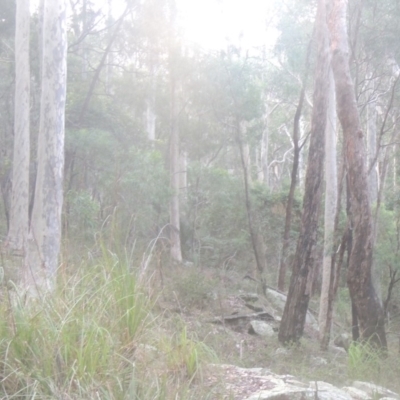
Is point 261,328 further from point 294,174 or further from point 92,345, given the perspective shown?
point 92,345

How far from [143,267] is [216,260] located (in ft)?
57.4

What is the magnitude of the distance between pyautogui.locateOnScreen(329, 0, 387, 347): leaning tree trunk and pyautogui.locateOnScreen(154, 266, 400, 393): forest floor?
0.59 meters

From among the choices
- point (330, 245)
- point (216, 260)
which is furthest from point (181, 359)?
point (216, 260)

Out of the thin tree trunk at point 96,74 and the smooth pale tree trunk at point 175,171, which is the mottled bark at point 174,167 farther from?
the thin tree trunk at point 96,74

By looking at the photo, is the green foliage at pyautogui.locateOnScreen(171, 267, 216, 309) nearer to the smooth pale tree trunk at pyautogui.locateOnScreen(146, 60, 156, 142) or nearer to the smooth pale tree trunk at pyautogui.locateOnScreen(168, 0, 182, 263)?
the smooth pale tree trunk at pyautogui.locateOnScreen(168, 0, 182, 263)

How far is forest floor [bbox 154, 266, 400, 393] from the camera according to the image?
22.8 feet

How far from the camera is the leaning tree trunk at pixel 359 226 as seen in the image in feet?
33.9

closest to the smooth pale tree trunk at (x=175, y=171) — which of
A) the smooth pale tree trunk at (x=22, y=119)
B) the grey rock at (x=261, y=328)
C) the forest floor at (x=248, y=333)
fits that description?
the forest floor at (x=248, y=333)

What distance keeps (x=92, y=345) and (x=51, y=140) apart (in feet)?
→ 28.9

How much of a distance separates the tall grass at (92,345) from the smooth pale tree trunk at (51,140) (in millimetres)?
6282

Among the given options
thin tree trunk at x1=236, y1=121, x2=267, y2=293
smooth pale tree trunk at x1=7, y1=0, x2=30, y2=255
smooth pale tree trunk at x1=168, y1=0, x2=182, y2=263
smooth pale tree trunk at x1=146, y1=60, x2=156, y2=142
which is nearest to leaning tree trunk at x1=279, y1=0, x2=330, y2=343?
smooth pale tree trunk at x1=7, y1=0, x2=30, y2=255

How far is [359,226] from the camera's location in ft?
34.4

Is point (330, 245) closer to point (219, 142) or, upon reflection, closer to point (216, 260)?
point (216, 260)

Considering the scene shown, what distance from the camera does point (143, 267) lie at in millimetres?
4199
